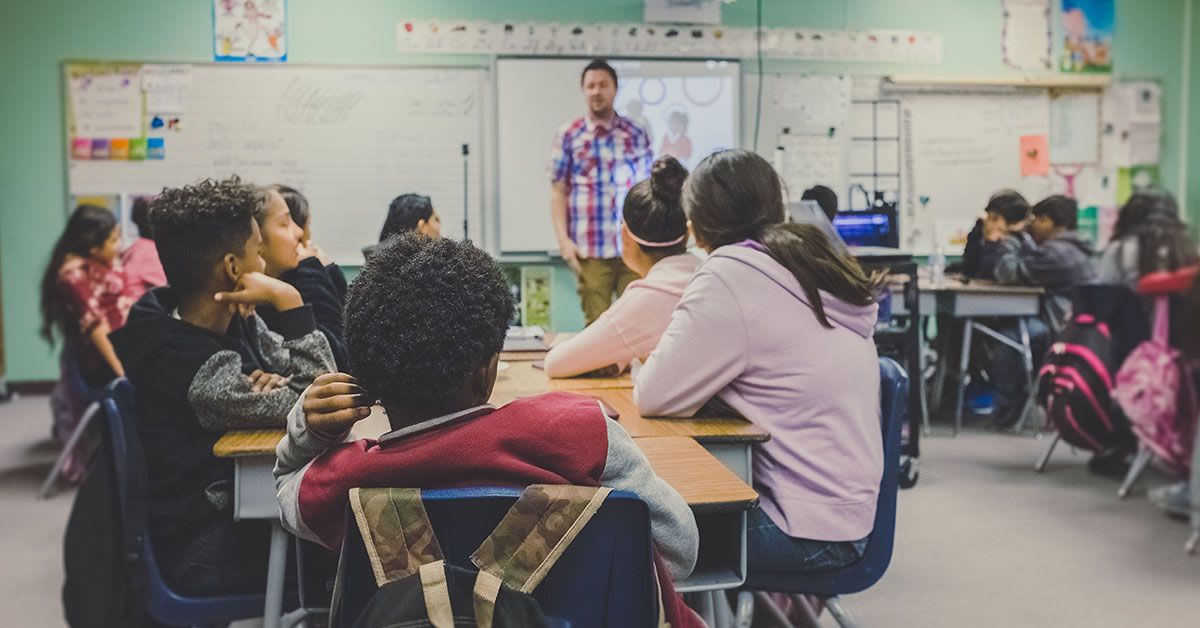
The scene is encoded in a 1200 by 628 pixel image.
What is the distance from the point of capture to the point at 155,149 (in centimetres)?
524

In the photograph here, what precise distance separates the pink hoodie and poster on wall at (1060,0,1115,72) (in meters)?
1.37

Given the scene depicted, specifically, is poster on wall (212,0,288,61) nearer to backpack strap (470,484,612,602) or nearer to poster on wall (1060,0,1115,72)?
backpack strap (470,484,612,602)

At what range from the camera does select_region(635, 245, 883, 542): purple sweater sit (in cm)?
162

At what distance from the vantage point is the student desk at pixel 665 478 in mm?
1357

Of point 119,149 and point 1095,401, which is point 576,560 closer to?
point 1095,401

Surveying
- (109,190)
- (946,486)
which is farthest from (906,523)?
(109,190)

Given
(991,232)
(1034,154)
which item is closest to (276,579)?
(991,232)

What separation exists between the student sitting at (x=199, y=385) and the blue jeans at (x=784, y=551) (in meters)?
0.73

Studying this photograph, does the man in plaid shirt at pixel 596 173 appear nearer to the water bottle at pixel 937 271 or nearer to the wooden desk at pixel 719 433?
the water bottle at pixel 937 271

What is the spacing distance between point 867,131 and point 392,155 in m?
2.50

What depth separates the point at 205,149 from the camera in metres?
5.26

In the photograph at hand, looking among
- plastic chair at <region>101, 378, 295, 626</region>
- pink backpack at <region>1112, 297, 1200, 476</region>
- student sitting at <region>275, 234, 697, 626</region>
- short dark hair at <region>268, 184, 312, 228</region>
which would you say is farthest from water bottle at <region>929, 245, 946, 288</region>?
pink backpack at <region>1112, 297, 1200, 476</region>

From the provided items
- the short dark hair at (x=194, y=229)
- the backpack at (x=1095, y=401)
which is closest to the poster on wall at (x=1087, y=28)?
the backpack at (x=1095, y=401)

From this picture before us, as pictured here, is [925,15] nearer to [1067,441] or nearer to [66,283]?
[66,283]
